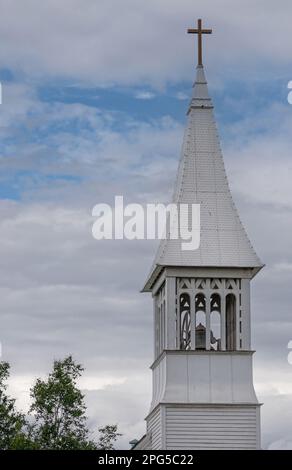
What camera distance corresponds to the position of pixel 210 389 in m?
65.5

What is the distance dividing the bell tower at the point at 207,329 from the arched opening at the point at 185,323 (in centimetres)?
4

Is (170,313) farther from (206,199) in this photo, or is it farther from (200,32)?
(200,32)

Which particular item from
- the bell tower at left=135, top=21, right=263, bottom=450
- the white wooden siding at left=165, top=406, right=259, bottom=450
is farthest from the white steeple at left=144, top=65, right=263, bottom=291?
the white wooden siding at left=165, top=406, right=259, bottom=450

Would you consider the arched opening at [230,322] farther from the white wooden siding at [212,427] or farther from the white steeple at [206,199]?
the white wooden siding at [212,427]

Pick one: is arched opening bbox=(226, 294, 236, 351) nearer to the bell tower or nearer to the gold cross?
the bell tower

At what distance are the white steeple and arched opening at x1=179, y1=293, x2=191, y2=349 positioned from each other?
155 cm

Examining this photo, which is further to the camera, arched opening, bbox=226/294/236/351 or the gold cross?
the gold cross

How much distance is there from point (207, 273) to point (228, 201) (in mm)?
3137

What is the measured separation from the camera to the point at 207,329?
6562 centimetres

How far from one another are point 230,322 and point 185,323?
1.81m

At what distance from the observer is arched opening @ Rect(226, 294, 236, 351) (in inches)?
2611

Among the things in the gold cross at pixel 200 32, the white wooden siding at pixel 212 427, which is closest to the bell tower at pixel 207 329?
the white wooden siding at pixel 212 427

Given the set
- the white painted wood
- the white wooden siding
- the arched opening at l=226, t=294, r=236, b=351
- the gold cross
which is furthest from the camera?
the gold cross
